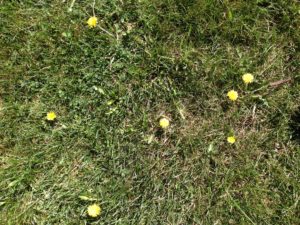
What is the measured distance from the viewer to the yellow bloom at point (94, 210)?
11.1ft

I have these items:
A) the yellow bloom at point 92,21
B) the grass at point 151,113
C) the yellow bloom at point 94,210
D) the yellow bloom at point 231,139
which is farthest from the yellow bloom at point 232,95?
the yellow bloom at point 94,210

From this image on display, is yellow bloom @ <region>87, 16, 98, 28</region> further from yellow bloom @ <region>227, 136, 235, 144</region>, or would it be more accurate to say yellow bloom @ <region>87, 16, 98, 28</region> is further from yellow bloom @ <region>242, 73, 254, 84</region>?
yellow bloom @ <region>227, 136, 235, 144</region>

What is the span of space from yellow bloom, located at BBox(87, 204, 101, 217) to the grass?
0.06 meters

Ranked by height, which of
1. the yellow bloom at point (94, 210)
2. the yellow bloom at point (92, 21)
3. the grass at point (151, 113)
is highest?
the yellow bloom at point (92, 21)

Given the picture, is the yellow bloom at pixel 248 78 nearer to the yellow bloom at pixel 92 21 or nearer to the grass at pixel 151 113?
the grass at pixel 151 113

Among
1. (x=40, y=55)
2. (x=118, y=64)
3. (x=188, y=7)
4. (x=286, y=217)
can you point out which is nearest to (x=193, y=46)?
(x=188, y=7)

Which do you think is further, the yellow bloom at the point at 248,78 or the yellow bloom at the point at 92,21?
the yellow bloom at the point at 92,21

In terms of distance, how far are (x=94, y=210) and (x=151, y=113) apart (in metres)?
0.85

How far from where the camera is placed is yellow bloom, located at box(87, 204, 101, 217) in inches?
134

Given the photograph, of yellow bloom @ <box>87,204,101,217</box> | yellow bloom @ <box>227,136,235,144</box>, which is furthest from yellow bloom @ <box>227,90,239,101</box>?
yellow bloom @ <box>87,204,101,217</box>

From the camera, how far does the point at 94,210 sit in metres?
3.40

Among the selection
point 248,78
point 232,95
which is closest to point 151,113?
point 232,95

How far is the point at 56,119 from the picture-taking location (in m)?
3.57

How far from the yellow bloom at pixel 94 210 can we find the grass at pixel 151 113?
0.06 metres
